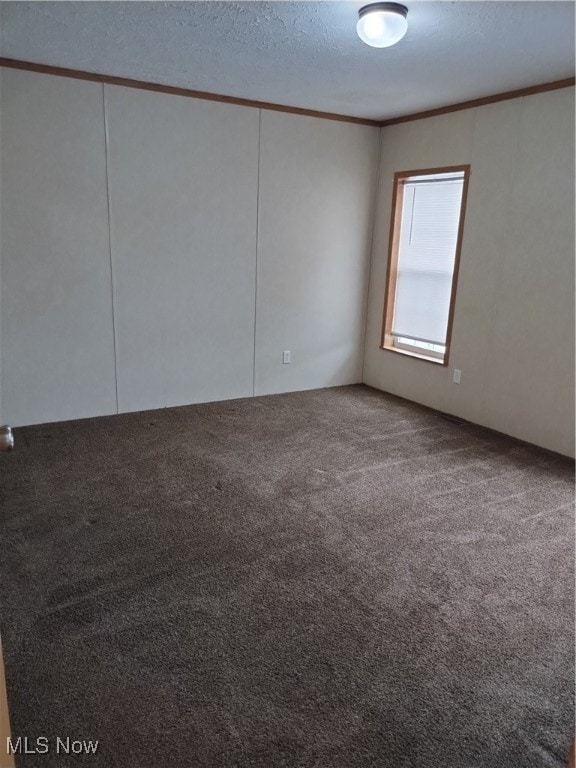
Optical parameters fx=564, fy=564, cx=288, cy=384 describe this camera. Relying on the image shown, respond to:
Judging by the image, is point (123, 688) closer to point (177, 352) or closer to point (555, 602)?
point (555, 602)

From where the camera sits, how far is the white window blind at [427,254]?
4.64 metres

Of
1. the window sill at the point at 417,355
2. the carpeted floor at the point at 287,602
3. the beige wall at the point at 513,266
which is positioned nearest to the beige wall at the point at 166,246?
the window sill at the point at 417,355

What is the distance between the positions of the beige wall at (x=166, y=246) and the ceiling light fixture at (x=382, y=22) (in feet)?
6.58

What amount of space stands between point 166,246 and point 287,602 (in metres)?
3.04

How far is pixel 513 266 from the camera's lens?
4102 millimetres

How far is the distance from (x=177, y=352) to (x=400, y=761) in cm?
355

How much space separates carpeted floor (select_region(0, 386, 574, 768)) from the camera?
1.72m

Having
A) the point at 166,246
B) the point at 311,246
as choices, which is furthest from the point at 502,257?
the point at 166,246

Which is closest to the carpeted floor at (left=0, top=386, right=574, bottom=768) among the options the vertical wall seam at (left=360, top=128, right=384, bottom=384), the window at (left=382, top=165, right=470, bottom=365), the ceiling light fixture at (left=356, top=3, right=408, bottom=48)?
the window at (left=382, top=165, right=470, bottom=365)

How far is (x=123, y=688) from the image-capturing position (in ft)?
6.12

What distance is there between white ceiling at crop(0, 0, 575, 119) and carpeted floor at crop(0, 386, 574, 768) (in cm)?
246

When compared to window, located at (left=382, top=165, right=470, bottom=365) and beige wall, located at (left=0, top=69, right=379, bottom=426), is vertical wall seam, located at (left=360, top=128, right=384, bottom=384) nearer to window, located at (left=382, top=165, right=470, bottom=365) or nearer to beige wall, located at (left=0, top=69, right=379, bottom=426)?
beige wall, located at (left=0, top=69, right=379, bottom=426)

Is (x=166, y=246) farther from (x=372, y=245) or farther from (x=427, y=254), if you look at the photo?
(x=427, y=254)

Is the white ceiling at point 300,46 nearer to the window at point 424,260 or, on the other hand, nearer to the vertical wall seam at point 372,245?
the window at point 424,260
